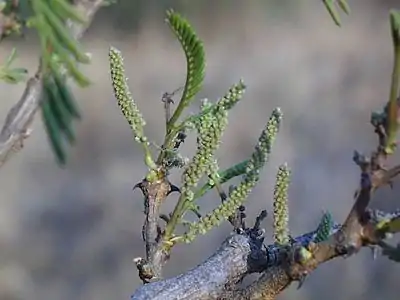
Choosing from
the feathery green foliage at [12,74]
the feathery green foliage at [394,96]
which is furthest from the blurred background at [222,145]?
the feathery green foliage at [394,96]

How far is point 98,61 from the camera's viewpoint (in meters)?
2.83

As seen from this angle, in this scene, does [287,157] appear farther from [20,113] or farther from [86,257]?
[20,113]

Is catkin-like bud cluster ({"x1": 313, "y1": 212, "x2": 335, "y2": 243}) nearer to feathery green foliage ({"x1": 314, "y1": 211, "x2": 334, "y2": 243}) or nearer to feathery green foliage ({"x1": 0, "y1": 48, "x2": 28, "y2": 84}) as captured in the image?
feathery green foliage ({"x1": 314, "y1": 211, "x2": 334, "y2": 243})

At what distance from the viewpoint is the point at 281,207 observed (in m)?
0.30

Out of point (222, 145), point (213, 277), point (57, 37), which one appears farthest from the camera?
point (222, 145)

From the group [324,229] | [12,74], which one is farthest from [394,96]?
[12,74]

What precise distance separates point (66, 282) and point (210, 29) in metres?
1.89

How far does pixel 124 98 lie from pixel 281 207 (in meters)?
0.08

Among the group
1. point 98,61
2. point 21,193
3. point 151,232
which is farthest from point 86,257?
point 151,232

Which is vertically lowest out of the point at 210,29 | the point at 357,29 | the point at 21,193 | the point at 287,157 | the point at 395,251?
the point at 395,251

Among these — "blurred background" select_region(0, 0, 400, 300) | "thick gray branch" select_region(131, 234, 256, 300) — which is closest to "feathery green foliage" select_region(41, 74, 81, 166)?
"thick gray branch" select_region(131, 234, 256, 300)

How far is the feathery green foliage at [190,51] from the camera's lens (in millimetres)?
246

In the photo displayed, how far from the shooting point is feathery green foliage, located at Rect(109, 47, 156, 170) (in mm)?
312

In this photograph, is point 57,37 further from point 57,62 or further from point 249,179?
point 249,179
